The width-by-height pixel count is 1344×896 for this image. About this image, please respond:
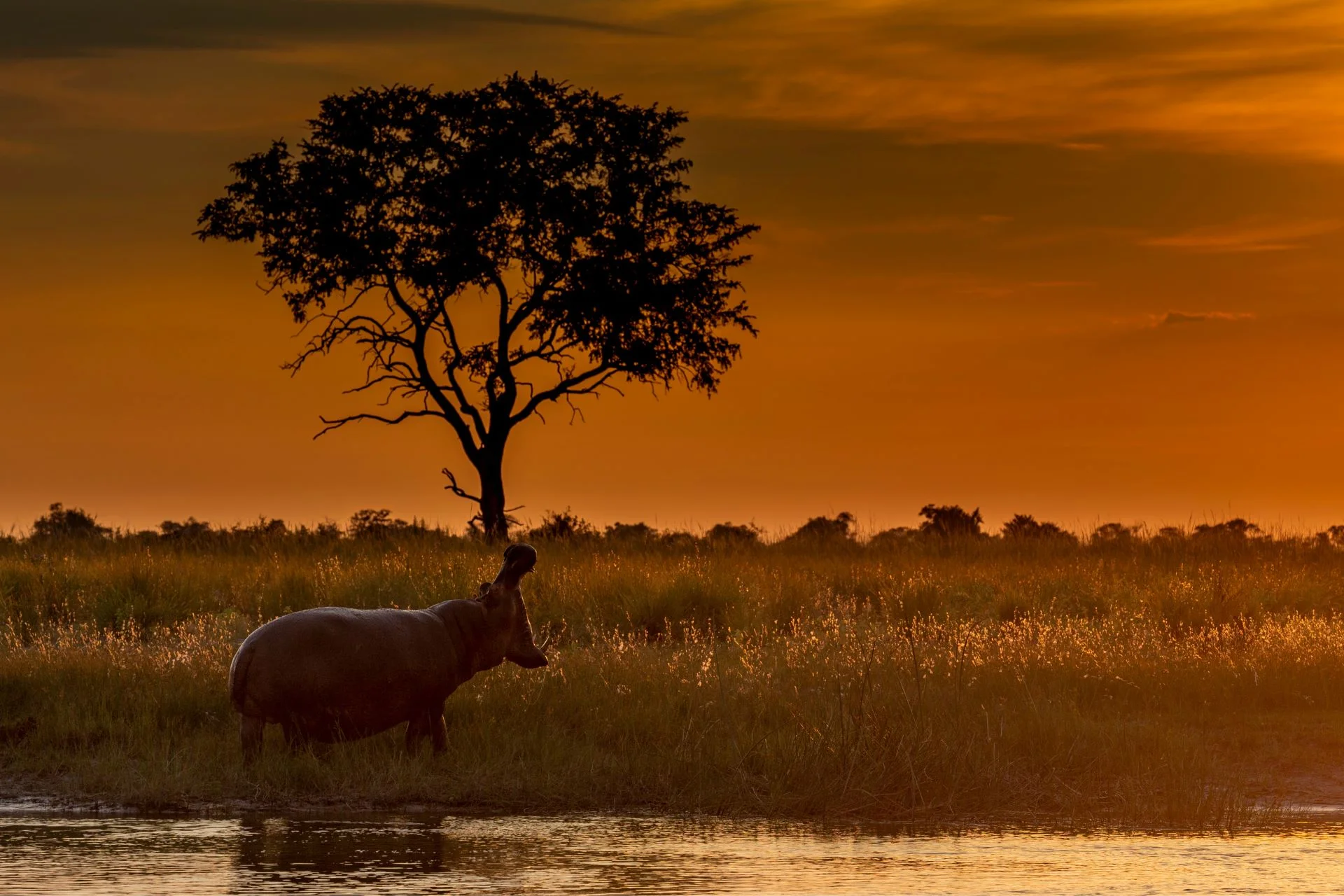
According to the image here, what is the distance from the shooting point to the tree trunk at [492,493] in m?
31.3

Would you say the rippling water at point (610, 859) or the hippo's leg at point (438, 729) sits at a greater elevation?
the hippo's leg at point (438, 729)

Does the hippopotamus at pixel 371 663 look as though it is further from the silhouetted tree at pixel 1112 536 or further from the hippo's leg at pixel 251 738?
the silhouetted tree at pixel 1112 536

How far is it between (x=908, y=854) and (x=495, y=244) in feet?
79.0

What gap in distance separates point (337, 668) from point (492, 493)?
70.1 feet

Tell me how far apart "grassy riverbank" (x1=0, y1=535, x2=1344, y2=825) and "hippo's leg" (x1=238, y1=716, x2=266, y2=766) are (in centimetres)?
16

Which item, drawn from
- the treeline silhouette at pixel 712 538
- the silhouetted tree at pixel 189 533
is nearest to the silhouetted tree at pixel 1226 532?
the treeline silhouette at pixel 712 538

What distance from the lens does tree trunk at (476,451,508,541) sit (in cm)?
3127

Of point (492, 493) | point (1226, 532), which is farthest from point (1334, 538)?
point (492, 493)

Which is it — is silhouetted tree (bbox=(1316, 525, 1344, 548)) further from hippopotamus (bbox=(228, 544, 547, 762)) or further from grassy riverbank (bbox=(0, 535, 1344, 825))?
hippopotamus (bbox=(228, 544, 547, 762))

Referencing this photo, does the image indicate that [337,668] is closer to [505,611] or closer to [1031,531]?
[505,611]

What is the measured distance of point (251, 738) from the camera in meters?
10.4

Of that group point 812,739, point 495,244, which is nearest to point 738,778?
point 812,739

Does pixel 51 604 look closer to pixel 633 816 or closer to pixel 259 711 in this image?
pixel 259 711

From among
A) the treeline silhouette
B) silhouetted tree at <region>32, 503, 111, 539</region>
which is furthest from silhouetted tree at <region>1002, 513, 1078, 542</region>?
silhouetted tree at <region>32, 503, 111, 539</region>
